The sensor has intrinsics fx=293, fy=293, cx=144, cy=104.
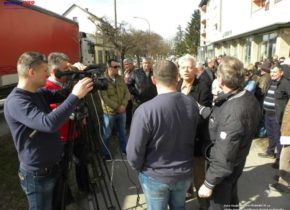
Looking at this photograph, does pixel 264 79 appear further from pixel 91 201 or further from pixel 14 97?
pixel 14 97

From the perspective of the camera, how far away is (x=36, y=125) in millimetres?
2133

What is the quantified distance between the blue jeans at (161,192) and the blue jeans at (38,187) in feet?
2.59

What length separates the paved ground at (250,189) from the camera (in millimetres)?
3742

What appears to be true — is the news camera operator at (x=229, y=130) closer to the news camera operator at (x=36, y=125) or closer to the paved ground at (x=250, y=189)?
the news camera operator at (x=36, y=125)

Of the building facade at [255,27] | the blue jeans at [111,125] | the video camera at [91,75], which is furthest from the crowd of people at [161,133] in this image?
the building facade at [255,27]

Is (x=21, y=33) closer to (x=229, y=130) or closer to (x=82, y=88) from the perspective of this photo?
(x=82, y=88)

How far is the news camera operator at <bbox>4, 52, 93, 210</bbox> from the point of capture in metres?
2.14

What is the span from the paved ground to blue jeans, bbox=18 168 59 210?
1403 mm

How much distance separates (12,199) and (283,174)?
3798 mm

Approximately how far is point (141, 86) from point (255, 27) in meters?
15.0

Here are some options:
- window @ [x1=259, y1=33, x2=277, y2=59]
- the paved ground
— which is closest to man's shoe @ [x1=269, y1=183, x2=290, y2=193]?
the paved ground

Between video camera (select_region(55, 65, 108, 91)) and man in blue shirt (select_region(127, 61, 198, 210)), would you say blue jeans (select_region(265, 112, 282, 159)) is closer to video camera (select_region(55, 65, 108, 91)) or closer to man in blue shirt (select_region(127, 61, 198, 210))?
man in blue shirt (select_region(127, 61, 198, 210))

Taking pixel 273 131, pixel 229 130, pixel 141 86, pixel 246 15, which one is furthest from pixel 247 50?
pixel 229 130

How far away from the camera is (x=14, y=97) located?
7.27ft
